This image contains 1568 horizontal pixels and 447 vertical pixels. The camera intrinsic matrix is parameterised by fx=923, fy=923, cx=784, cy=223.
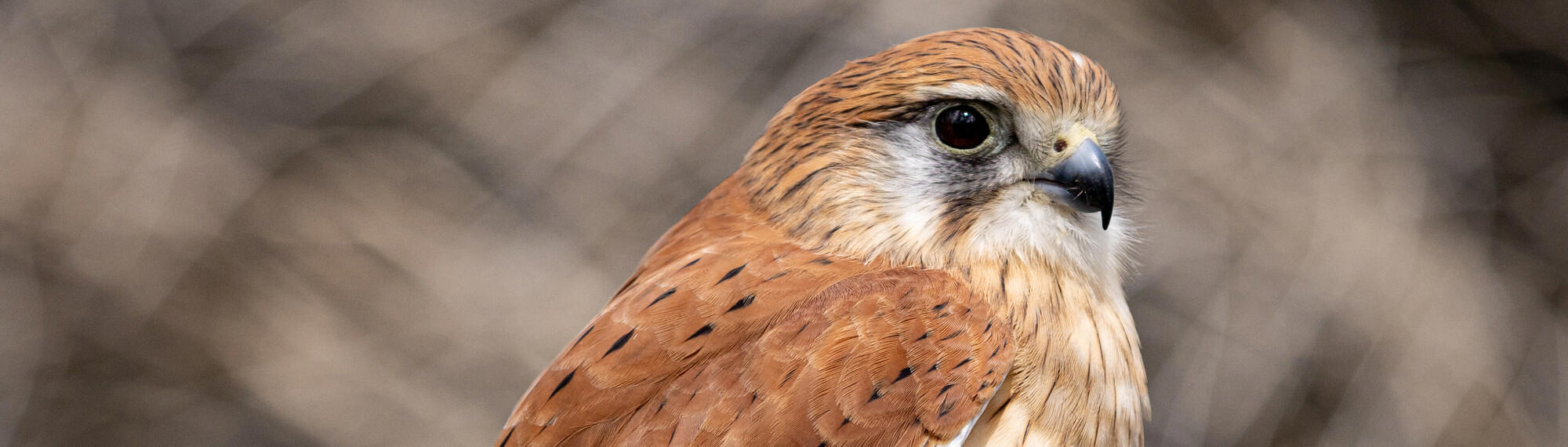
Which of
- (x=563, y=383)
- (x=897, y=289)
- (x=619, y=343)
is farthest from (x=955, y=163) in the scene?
(x=563, y=383)

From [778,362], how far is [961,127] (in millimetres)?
528

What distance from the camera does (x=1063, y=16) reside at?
3.48 metres

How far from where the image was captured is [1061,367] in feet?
4.66

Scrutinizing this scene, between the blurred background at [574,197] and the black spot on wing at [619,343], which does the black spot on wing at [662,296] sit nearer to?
the black spot on wing at [619,343]

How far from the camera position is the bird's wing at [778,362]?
4.17 ft

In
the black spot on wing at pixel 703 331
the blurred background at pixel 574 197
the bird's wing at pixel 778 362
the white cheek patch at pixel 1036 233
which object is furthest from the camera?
the blurred background at pixel 574 197

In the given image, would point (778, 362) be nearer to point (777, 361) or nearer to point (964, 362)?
point (777, 361)

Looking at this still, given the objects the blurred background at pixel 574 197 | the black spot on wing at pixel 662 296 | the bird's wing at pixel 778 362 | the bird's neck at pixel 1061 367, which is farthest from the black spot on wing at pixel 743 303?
the blurred background at pixel 574 197

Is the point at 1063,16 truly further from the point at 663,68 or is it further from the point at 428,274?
the point at 428,274

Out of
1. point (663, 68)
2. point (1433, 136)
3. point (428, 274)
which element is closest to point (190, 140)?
point (428, 274)

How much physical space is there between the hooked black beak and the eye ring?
0.11 metres

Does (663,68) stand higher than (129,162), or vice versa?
(663,68)

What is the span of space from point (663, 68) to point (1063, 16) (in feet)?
5.01

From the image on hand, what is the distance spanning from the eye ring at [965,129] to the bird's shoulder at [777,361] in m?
0.24
